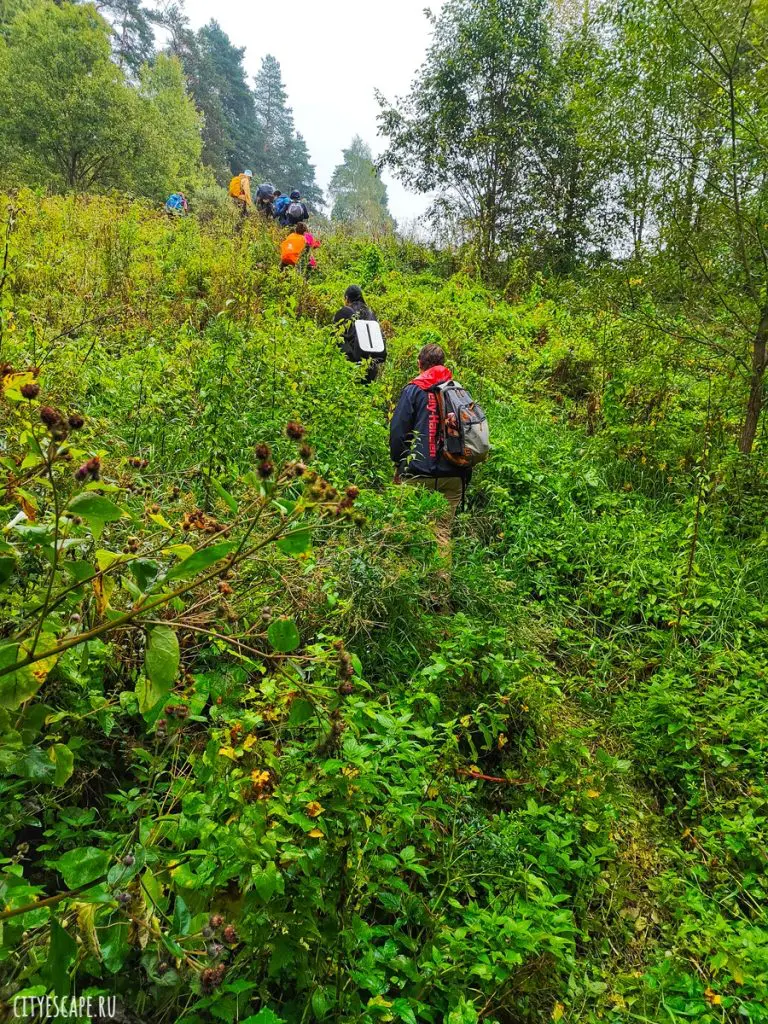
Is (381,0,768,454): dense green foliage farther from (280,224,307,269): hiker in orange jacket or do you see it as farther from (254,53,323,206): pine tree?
(254,53,323,206): pine tree

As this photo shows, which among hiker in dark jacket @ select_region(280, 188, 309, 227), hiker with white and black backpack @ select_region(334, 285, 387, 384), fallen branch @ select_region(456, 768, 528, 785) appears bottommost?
fallen branch @ select_region(456, 768, 528, 785)

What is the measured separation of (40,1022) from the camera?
125 cm

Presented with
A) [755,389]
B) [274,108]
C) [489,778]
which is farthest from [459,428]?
[274,108]

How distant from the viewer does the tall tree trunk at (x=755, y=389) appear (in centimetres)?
538

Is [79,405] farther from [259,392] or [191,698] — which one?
[191,698]

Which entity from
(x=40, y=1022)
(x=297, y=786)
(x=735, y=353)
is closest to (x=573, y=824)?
(x=297, y=786)

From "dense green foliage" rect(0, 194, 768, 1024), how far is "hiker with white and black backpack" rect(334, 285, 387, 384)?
34 centimetres

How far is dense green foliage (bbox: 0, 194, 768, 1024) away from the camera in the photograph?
1137mm

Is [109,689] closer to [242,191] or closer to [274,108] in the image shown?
[242,191]

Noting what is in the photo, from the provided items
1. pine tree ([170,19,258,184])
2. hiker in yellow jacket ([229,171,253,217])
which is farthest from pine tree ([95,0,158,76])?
hiker in yellow jacket ([229,171,253,217])

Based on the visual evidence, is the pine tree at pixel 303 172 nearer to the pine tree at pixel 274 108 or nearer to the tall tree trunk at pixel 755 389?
the pine tree at pixel 274 108

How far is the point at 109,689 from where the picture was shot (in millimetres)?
2299

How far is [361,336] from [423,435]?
2500mm

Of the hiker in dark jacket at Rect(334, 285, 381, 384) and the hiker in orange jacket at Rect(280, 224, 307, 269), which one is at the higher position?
the hiker in orange jacket at Rect(280, 224, 307, 269)
